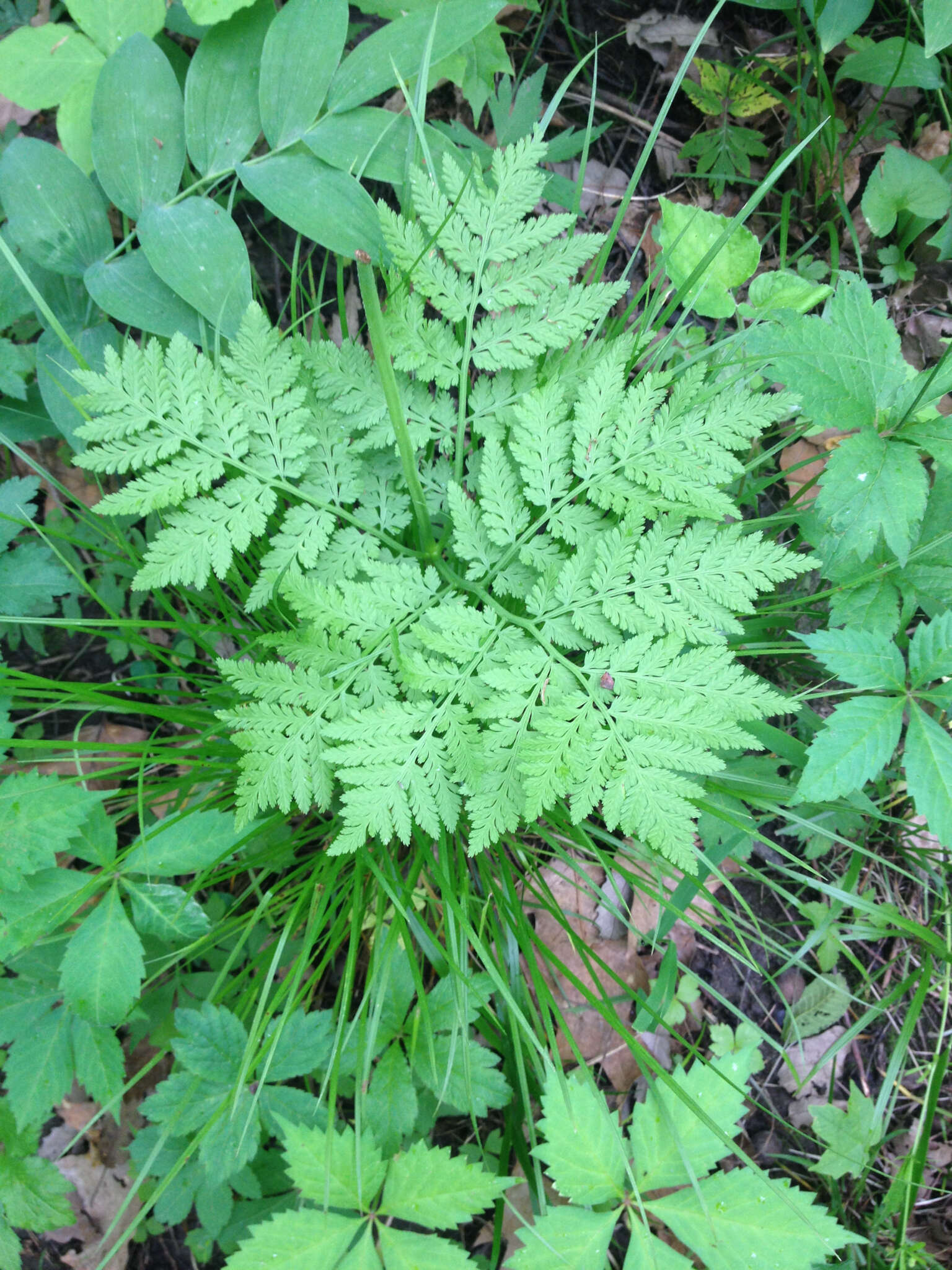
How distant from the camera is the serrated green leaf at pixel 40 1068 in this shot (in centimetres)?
146

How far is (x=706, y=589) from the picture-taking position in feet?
4.21

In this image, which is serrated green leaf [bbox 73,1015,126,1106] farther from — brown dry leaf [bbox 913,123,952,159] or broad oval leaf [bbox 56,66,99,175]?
brown dry leaf [bbox 913,123,952,159]

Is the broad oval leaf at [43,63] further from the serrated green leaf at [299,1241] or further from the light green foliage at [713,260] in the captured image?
the serrated green leaf at [299,1241]

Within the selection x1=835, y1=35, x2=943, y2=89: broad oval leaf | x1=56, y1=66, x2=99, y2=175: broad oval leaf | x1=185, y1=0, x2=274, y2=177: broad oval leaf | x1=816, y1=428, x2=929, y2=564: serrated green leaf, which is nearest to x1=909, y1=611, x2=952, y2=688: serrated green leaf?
x1=816, y1=428, x2=929, y2=564: serrated green leaf

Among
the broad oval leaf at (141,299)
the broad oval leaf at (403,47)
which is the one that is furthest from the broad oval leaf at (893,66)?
the broad oval leaf at (141,299)

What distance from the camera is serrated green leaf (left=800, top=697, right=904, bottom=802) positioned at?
4.33 feet

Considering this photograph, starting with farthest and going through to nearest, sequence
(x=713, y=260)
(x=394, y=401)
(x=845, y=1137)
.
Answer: (x=845, y=1137) < (x=713, y=260) < (x=394, y=401)

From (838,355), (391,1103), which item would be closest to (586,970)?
(391,1103)

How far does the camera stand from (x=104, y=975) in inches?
55.1

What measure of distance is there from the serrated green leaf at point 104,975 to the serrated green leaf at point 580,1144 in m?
0.76

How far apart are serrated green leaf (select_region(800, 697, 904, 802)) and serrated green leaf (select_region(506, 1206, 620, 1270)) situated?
0.82 metres

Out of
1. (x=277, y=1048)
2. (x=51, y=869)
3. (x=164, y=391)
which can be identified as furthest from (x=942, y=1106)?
(x=164, y=391)

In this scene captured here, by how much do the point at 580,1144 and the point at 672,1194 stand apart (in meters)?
0.20

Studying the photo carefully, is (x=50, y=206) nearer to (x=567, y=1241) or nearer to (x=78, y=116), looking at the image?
(x=78, y=116)
